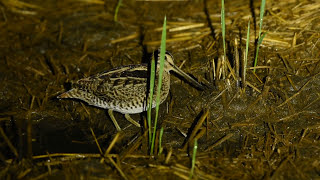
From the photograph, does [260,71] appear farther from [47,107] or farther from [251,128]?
[47,107]

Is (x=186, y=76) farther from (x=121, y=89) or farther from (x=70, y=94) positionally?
(x=70, y=94)

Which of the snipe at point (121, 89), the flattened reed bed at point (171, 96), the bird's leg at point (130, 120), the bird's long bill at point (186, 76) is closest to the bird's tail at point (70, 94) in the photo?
the snipe at point (121, 89)

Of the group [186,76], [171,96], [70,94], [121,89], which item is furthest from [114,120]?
[186,76]

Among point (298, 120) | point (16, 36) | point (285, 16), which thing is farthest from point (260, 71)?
point (16, 36)

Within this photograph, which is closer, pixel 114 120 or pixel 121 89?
pixel 121 89

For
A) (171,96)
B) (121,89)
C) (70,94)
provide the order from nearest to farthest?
(121,89) < (70,94) < (171,96)

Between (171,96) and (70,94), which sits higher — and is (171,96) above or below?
below
